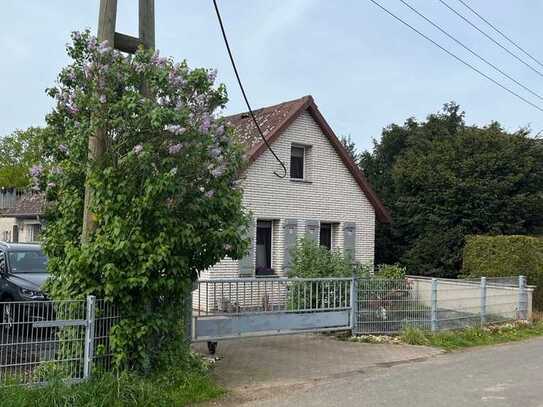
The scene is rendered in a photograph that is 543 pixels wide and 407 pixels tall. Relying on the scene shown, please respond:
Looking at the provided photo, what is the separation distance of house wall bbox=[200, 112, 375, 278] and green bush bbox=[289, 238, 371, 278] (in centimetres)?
325

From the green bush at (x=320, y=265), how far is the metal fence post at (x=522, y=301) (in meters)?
4.18

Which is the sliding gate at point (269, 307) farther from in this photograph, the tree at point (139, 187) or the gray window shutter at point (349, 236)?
the gray window shutter at point (349, 236)

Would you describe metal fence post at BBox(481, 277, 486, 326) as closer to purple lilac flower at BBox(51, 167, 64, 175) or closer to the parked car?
the parked car

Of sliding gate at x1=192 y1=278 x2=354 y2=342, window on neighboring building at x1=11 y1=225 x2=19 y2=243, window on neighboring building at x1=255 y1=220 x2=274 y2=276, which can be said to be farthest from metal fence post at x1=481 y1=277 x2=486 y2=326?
window on neighboring building at x1=11 y1=225 x2=19 y2=243

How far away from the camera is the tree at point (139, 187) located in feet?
22.1

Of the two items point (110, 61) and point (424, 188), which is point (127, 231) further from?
point (424, 188)

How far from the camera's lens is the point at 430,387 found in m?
8.08

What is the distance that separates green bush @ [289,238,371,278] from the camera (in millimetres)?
12758

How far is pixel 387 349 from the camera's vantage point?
36.0 feet

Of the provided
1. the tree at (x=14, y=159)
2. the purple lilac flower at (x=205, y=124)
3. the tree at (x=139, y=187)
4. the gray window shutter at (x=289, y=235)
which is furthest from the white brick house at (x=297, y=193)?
the tree at (x=14, y=159)

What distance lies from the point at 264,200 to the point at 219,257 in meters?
9.51

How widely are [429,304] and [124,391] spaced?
7.66m

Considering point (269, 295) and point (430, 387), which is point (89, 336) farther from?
point (430, 387)

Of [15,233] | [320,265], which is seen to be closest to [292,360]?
[320,265]
